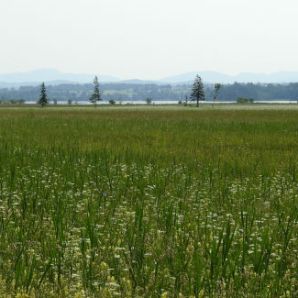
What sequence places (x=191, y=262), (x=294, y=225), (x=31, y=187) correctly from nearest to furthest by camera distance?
(x=191, y=262), (x=294, y=225), (x=31, y=187)

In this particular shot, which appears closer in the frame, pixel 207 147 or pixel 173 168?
pixel 173 168

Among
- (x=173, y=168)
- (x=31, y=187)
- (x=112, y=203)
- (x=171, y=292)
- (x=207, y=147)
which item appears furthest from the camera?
(x=207, y=147)

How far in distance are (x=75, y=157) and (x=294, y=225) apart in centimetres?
888

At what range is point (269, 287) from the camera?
5406mm

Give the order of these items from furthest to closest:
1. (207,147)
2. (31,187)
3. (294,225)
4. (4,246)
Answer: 1. (207,147)
2. (31,187)
3. (294,225)
4. (4,246)

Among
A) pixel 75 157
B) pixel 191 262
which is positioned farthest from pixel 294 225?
pixel 75 157

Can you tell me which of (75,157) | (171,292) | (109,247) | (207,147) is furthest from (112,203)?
(207,147)

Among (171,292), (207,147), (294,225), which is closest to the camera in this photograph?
(171,292)

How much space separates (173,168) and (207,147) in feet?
21.9

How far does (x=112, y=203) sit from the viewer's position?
9.55 metres

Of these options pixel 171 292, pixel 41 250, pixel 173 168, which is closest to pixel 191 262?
pixel 171 292

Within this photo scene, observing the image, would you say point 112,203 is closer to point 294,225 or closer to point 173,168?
point 294,225

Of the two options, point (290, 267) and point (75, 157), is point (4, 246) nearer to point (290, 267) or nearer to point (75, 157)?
point (290, 267)

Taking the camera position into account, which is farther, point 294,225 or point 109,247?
point 294,225
